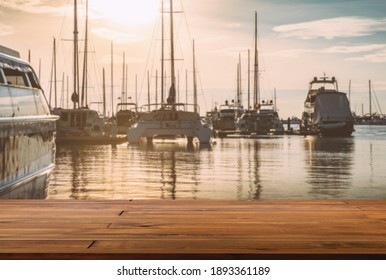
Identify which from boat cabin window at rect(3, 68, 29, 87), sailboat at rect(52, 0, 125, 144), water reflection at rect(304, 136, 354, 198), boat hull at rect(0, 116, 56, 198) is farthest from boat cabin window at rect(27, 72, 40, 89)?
sailboat at rect(52, 0, 125, 144)

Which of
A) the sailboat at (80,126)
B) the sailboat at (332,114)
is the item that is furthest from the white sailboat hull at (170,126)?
the sailboat at (332,114)

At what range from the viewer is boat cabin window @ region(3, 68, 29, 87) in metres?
5.55

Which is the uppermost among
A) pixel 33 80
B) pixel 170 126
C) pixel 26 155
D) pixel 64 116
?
pixel 33 80

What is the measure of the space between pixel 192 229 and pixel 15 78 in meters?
3.18

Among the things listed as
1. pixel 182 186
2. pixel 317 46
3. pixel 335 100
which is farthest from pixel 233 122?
pixel 317 46

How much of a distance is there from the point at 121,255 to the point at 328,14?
13.1 feet

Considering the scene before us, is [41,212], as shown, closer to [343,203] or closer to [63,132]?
[343,203]

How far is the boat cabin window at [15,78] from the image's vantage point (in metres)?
5.55

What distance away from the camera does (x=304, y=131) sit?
3694 cm

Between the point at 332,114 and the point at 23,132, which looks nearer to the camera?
the point at 23,132

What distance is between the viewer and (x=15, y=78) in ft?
18.8

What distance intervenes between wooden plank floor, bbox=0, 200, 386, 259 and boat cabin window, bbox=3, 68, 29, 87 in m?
1.88

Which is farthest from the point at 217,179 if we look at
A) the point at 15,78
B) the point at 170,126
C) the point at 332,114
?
the point at 332,114

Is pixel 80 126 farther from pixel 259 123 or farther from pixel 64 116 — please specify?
pixel 259 123
